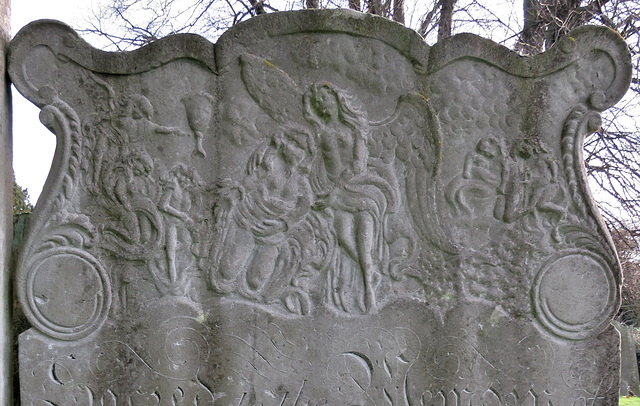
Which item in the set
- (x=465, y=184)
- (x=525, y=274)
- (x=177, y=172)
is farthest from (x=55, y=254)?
(x=525, y=274)

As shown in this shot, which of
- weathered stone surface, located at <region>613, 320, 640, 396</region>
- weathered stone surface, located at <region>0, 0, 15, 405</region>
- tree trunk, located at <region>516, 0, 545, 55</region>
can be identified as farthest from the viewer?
weathered stone surface, located at <region>613, 320, 640, 396</region>

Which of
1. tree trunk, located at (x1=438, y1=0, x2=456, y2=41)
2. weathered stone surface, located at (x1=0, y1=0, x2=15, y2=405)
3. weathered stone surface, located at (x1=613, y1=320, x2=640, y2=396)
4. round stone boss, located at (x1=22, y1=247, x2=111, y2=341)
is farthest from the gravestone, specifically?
weathered stone surface, located at (x1=613, y1=320, x2=640, y2=396)

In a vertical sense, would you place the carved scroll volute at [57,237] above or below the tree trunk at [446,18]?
below

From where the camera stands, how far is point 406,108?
3578 millimetres

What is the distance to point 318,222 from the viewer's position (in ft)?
11.7

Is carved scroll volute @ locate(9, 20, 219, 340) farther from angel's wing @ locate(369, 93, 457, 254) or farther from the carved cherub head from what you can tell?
angel's wing @ locate(369, 93, 457, 254)

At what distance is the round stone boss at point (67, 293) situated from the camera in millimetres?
3393

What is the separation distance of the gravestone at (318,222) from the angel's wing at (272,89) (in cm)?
1

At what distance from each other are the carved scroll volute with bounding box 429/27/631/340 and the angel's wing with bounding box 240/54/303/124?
2.75ft

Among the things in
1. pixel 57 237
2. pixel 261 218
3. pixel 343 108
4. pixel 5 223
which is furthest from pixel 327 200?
pixel 5 223

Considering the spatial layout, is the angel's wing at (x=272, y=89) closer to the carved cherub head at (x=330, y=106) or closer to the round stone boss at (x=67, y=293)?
the carved cherub head at (x=330, y=106)

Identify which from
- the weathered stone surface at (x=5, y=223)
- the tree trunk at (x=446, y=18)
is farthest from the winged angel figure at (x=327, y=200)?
the tree trunk at (x=446, y=18)

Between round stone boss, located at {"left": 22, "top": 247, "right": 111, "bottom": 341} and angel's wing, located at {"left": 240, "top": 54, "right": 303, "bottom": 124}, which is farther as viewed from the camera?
angel's wing, located at {"left": 240, "top": 54, "right": 303, "bottom": 124}

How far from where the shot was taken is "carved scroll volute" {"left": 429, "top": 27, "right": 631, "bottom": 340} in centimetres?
362
